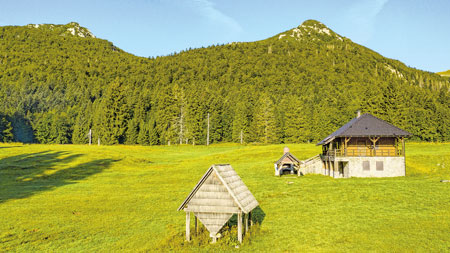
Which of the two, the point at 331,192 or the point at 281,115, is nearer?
the point at 331,192

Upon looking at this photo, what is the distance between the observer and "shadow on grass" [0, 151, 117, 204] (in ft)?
→ 111

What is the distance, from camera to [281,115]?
379ft

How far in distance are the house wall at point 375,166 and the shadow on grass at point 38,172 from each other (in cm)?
3848

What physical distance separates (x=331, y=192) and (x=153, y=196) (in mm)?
18313

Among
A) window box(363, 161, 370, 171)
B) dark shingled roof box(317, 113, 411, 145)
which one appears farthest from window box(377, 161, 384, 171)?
dark shingled roof box(317, 113, 411, 145)

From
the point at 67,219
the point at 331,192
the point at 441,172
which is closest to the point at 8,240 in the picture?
the point at 67,219

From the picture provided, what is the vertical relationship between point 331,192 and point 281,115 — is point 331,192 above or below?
below

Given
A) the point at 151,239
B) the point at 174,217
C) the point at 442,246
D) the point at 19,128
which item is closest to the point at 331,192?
the point at 442,246

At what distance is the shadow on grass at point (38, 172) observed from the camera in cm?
3379

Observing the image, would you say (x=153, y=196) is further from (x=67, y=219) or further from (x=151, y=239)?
(x=151, y=239)

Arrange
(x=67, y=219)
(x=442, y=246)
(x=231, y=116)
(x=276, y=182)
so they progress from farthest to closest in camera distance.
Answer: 1. (x=231, y=116)
2. (x=276, y=182)
3. (x=67, y=219)
4. (x=442, y=246)

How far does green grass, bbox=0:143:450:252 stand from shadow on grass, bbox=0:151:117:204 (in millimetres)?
117

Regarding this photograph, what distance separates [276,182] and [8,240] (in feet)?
92.0

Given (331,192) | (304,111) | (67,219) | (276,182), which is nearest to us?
(67,219)
